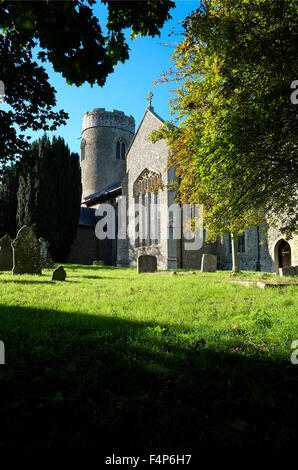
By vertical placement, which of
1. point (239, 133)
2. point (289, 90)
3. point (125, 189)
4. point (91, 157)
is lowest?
point (239, 133)

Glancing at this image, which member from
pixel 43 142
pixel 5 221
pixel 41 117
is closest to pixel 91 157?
pixel 43 142

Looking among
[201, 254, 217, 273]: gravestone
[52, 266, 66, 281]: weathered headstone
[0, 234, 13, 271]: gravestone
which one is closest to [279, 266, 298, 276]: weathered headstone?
[201, 254, 217, 273]: gravestone

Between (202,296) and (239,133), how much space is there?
3122mm

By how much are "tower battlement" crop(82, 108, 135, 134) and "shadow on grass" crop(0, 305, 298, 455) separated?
34.7 m

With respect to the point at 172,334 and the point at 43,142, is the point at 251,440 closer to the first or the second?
the point at 172,334

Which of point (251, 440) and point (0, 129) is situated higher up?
point (0, 129)

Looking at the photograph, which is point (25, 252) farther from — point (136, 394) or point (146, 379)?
point (136, 394)

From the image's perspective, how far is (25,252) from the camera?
8805mm

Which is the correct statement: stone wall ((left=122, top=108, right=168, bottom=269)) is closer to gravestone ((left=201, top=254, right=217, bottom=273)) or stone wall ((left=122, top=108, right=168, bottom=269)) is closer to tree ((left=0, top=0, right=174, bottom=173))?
gravestone ((left=201, top=254, right=217, bottom=273))

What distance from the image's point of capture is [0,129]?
445cm

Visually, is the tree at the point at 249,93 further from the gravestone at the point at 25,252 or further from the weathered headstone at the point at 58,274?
the gravestone at the point at 25,252

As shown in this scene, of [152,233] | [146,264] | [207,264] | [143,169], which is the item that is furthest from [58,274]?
[143,169]

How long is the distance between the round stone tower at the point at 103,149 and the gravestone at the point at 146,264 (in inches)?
905

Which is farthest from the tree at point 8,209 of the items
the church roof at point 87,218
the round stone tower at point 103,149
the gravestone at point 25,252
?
the gravestone at point 25,252
